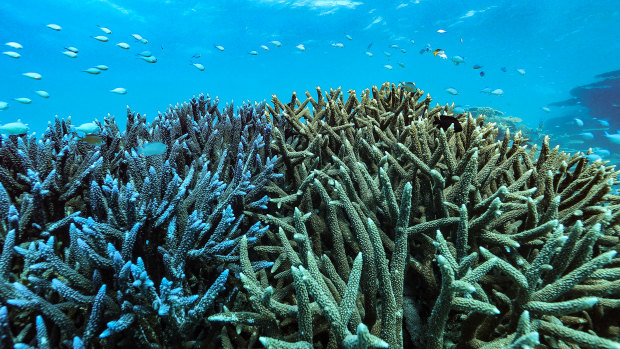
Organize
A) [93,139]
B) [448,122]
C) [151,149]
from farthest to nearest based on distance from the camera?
[448,122], [93,139], [151,149]

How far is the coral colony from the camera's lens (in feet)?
4.36

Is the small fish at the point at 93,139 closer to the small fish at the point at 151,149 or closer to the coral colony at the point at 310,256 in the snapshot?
the coral colony at the point at 310,256

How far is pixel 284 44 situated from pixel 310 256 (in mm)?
62422

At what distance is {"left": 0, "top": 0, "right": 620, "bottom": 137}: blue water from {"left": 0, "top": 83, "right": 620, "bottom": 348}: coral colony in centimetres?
1766

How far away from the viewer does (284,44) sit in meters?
57.3

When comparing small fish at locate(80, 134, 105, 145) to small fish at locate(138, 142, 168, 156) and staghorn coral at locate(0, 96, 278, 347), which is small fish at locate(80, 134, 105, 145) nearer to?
staghorn coral at locate(0, 96, 278, 347)

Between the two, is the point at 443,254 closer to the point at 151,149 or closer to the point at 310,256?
the point at 310,256

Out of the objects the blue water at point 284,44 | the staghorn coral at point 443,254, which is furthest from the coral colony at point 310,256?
the blue water at point 284,44

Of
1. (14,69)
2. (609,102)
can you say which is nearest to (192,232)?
(609,102)

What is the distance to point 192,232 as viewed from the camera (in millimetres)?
1698

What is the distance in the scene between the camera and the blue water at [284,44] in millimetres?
41469

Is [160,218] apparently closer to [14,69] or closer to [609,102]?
[609,102]

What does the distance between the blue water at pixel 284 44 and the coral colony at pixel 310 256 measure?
57.9 ft

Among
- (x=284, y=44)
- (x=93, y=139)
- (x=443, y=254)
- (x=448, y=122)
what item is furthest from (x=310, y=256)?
(x=284, y=44)
